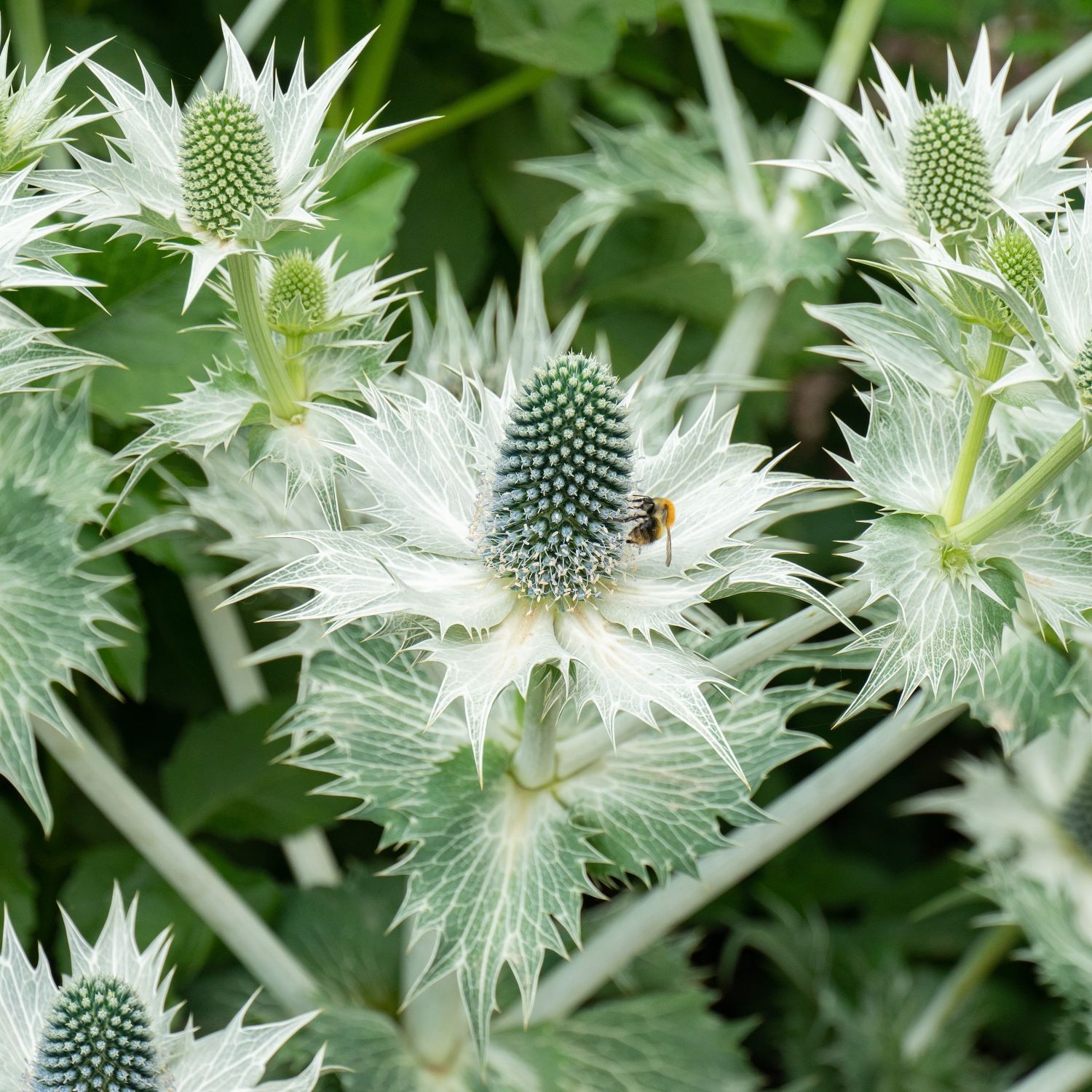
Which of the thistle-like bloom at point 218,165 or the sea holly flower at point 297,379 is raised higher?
the thistle-like bloom at point 218,165

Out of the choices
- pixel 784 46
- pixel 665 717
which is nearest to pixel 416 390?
pixel 665 717

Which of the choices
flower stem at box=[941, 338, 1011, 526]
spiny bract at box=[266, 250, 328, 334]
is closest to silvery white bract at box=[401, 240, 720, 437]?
spiny bract at box=[266, 250, 328, 334]

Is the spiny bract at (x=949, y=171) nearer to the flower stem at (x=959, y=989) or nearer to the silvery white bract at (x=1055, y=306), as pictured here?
the silvery white bract at (x=1055, y=306)

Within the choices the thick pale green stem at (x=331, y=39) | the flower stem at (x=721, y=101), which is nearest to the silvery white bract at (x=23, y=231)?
the thick pale green stem at (x=331, y=39)

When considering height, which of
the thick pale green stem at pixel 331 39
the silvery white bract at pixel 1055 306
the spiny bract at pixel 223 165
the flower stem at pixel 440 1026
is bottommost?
the flower stem at pixel 440 1026

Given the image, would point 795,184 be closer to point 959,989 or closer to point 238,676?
point 238,676

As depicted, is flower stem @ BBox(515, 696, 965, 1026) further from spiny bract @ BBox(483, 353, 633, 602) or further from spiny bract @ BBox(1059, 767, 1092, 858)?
spiny bract @ BBox(1059, 767, 1092, 858)

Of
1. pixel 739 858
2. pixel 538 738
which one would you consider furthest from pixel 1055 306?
pixel 739 858
